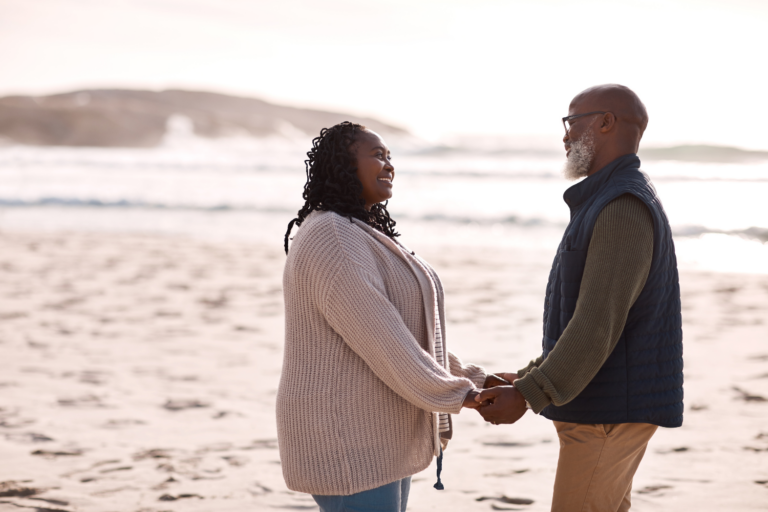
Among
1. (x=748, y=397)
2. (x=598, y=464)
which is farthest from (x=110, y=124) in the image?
(x=598, y=464)

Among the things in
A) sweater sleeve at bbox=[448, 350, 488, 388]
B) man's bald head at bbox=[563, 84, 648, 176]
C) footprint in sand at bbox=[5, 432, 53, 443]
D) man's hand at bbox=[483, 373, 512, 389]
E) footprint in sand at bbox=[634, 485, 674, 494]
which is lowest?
footprint in sand at bbox=[5, 432, 53, 443]

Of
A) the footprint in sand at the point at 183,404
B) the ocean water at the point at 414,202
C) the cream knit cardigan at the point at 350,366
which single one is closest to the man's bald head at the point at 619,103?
the cream knit cardigan at the point at 350,366

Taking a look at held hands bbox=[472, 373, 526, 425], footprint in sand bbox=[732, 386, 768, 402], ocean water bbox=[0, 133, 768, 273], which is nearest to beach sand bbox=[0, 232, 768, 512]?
footprint in sand bbox=[732, 386, 768, 402]

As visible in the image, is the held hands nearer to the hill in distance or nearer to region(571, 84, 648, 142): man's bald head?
region(571, 84, 648, 142): man's bald head

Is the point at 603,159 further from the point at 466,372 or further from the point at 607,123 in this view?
the point at 466,372

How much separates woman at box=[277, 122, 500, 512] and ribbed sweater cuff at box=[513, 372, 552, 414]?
17cm

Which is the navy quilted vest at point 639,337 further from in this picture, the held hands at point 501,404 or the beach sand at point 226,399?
the beach sand at point 226,399

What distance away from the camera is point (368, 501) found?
2170mm

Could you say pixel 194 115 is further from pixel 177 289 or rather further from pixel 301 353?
pixel 301 353

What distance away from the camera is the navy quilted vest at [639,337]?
2.26 meters

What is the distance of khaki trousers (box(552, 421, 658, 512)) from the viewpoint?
2.32 metres

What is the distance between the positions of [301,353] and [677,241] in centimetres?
1095

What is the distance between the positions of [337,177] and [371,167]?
116 mm

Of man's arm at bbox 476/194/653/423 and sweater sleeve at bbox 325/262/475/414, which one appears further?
man's arm at bbox 476/194/653/423
